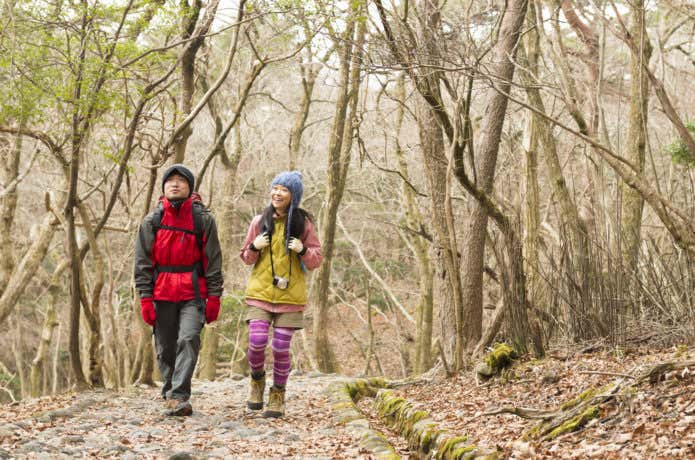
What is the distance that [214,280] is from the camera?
5.84 metres

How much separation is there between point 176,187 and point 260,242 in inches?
30.9

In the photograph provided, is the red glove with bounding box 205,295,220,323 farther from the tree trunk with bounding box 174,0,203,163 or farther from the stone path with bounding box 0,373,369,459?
the tree trunk with bounding box 174,0,203,163

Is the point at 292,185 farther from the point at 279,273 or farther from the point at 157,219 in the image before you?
the point at 157,219

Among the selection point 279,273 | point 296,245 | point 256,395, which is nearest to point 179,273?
point 279,273

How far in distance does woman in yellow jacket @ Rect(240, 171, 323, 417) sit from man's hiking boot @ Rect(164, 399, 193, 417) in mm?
606

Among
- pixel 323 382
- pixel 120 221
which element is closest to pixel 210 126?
pixel 120 221

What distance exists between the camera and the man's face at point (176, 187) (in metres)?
5.74

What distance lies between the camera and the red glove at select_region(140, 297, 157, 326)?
572cm

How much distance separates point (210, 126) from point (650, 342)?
14823mm

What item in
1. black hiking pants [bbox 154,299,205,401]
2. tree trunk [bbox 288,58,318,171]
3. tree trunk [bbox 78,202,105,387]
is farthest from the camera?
tree trunk [bbox 288,58,318,171]

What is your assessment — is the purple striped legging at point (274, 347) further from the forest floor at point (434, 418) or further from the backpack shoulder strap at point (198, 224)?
the backpack shoulder strap at point (198, 224)

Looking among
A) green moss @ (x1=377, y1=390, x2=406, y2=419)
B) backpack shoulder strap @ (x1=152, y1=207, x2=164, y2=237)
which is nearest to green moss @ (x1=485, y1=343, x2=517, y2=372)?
green moss @ (x1=377, y1=390, x2=406, y2=419)

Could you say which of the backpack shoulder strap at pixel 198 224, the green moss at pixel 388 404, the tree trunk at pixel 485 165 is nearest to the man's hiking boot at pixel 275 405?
the green moss at pixel 388 404

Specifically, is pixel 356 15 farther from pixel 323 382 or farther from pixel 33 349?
pixel 33 349
